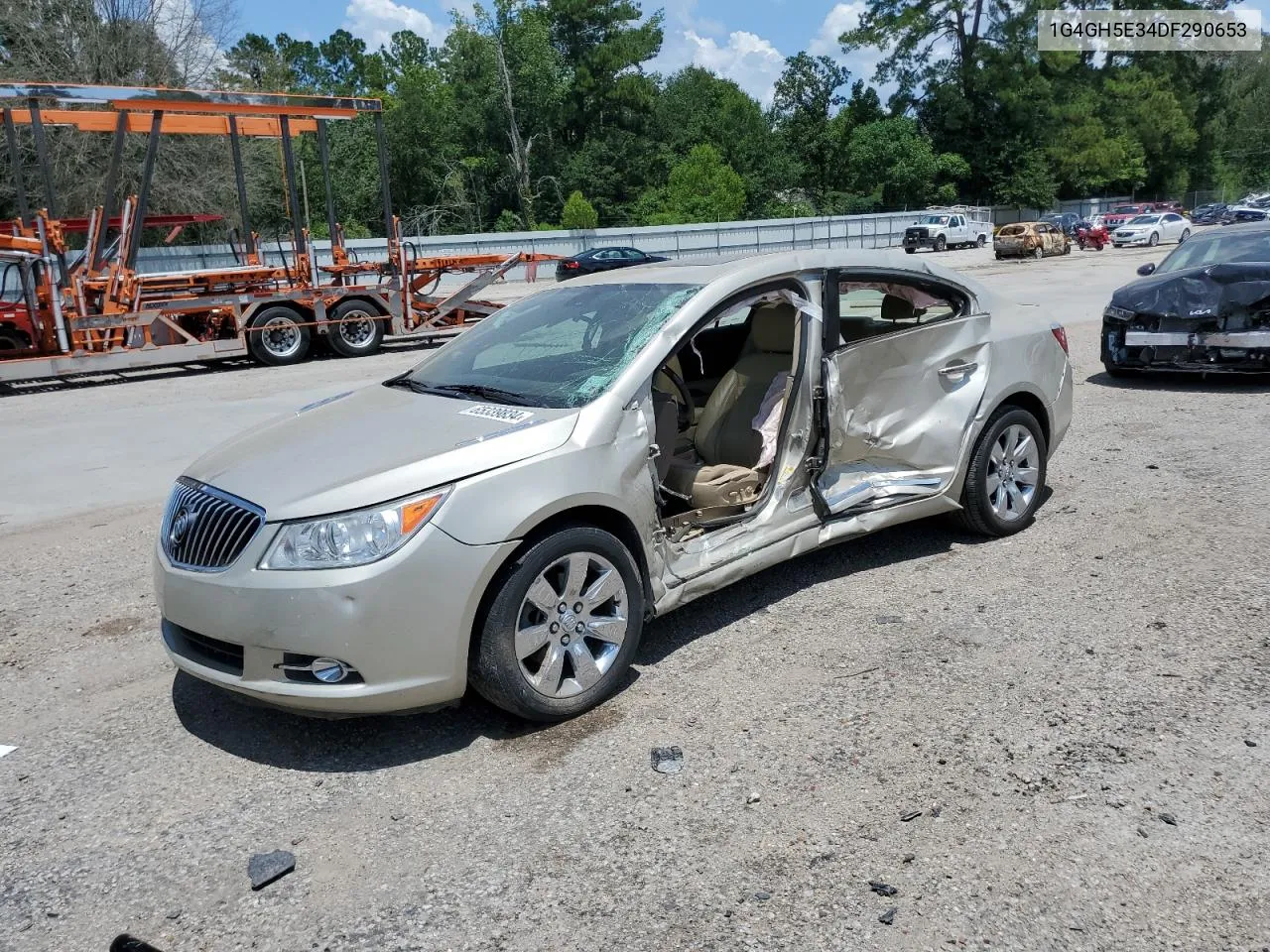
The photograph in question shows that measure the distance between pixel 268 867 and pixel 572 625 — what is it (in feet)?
4.11

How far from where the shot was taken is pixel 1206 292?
9273mm

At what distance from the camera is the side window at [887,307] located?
4.94 metres

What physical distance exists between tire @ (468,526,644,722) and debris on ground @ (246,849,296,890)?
2.69 ft

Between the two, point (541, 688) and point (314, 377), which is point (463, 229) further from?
point (541, 688)

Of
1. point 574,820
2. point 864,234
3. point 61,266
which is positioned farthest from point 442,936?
point 864,234

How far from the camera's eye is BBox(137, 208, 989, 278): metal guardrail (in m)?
30.9

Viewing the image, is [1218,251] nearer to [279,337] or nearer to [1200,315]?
[1200,315]

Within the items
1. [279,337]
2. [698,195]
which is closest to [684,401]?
[279,337]

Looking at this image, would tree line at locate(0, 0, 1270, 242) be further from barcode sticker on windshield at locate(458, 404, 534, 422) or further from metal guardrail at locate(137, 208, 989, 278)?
barcode sticker on windshield at locate(458, 404, 534, 422)

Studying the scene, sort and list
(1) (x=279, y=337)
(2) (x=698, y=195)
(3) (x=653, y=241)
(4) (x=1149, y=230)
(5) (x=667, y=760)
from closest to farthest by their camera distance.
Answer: (5) (x=667, y=760)
(1) (x=279, y=337)
(4) (x=1149, y=230)
(3) (x=653, y=241)
(2) (x=698, y=195)

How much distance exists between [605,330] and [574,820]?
6.99ft

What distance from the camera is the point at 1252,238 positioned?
10289 millimetres

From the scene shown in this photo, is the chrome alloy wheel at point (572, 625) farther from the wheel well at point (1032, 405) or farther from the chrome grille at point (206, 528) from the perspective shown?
the wheel well at point (1032, 405)

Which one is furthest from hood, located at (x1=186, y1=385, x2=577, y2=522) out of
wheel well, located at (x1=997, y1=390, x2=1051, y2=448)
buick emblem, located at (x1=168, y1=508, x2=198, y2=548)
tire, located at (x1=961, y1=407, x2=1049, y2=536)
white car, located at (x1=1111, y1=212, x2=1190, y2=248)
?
white car, located at (x1=1111, y1=212, x2=1190, y2=248)
